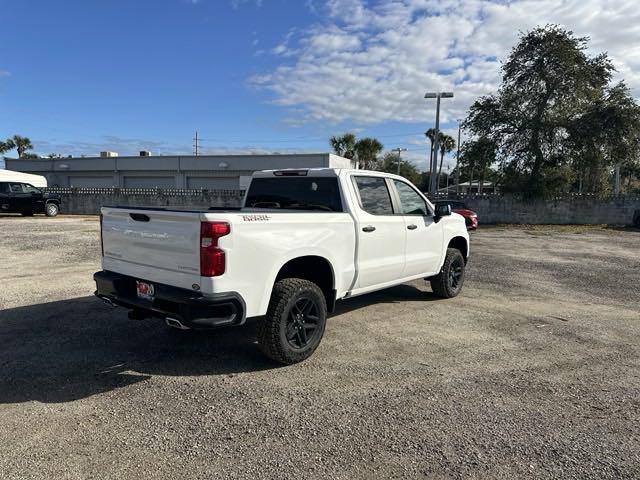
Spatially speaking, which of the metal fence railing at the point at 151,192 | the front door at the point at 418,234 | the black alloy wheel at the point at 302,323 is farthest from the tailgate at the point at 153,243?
the metal fence railing at the point at 151,192

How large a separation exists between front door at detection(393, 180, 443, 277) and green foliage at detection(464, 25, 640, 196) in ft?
74.9

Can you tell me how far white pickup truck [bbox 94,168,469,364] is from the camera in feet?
12.3

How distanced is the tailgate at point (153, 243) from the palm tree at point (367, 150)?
52.2 metres

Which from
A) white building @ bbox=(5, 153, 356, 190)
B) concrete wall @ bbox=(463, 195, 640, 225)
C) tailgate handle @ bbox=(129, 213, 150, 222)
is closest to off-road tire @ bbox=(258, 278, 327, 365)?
tailgate handle @ bbox=(129, 213, 150, 222)

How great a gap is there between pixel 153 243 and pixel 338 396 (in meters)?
2.09

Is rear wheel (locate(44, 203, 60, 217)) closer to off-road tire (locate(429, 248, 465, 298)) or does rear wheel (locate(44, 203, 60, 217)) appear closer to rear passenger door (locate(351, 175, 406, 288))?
off-road tire (locate(429, 248, 465, 298))

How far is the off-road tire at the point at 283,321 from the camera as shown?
4.18m

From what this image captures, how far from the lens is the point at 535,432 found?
10.8ft

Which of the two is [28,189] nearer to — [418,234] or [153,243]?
[153,243]

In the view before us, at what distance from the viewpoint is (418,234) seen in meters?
6.20

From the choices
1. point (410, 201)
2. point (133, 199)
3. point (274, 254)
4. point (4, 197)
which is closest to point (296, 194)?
point (274, 254)

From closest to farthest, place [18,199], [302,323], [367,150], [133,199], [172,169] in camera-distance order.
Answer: [302,323] < [18,199] < [133,199] < [172,169] < [367,150]

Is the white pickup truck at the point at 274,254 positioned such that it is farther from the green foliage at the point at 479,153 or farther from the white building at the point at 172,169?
the white building at the point at 172,169

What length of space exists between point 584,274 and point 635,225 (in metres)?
18.3
